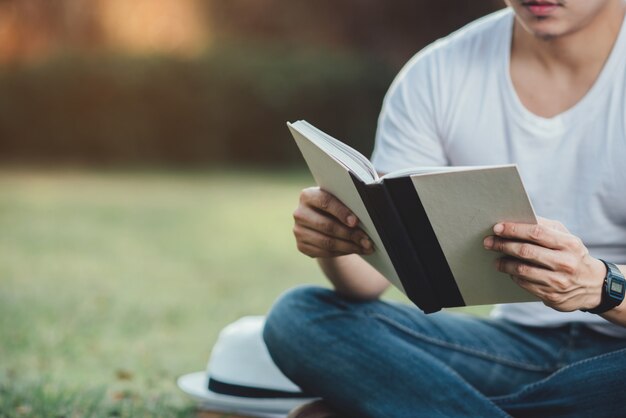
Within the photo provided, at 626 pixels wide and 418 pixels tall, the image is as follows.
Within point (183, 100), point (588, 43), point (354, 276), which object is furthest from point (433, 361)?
point (183, 100)

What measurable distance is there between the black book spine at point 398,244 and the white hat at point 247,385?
3.10 ft

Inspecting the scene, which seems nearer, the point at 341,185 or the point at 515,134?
the point at 341,185

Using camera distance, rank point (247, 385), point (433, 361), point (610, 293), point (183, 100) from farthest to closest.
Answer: point (183, 100) < point (247, 385) < point (433, 361) < point (610, 293)

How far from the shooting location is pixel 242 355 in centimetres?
300

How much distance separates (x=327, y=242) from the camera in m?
2.21

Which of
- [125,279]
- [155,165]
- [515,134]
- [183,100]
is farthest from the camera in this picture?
[183,100]

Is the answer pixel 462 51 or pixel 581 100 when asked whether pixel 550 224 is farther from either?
pixel 462 51

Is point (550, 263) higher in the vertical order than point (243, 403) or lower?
higher

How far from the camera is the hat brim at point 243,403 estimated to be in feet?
9.75

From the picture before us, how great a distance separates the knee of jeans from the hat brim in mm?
405

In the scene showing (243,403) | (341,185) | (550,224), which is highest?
(341,185)

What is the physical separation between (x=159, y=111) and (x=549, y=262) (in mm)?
10145

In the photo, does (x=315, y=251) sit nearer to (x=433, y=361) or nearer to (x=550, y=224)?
(x=433, y=361)

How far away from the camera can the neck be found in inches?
97.8
